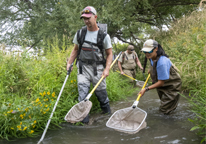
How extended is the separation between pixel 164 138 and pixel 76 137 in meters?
1.42

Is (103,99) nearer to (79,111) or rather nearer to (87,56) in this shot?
A: (79,111)

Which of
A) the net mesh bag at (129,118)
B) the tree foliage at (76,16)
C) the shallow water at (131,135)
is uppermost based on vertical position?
the tree foliage at (76,16)

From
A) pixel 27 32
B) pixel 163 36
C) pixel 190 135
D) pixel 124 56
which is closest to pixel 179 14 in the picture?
pixel 163 36

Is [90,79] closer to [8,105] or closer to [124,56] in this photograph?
[8,105]

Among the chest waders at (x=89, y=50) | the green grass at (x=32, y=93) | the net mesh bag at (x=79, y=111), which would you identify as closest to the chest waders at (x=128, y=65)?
the green grass at (x=32, y=93)

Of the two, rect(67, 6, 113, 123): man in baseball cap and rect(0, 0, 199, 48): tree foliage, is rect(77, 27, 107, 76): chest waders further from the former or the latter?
rect(0, 0, 199, 48): tree foliage

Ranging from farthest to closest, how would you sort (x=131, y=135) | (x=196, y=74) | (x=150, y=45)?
(x=196, y=74) → (x=150, y=45) → (x=131, y=135)

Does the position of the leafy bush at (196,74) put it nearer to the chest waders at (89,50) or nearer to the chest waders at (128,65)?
the chest waders at (128,65)

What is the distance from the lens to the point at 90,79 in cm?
395

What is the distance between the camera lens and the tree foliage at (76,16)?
1080 centimetres

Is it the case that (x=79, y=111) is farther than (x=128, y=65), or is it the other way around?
(x=128, y=65)

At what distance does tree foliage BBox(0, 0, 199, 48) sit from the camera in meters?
10.8

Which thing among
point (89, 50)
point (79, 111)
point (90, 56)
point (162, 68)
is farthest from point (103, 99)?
point (162, 68)

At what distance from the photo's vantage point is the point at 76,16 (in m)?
10.9
